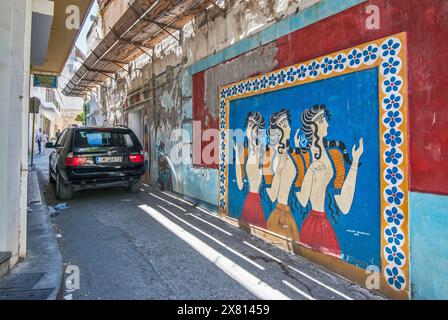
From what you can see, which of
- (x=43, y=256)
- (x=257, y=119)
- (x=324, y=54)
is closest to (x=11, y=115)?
(x=43, y=256)

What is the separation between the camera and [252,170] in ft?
16.5

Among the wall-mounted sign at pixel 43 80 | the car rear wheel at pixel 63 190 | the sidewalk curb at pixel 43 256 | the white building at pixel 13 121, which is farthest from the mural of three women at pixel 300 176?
the wall-mounted sign at pixel 43 80

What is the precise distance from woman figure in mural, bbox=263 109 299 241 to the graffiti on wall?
0.01m

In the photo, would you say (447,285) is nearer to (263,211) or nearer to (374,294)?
(374,294)

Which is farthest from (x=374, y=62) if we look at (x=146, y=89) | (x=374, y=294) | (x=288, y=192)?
(x=146, y=89)

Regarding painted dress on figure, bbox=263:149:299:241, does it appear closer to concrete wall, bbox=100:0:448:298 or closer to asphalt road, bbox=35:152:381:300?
asphalt road, bbox=35:152:381:300

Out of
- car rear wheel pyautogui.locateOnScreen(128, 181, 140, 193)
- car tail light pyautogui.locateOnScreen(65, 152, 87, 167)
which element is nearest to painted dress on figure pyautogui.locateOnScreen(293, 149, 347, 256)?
car tail light pyautogui.locateOnScreen(65, 152, 87, 167)

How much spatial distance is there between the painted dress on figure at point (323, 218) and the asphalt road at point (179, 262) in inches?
11.0

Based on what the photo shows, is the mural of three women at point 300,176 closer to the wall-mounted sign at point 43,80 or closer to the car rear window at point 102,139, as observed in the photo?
the car rear window at point 102,139

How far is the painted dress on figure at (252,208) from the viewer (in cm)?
482

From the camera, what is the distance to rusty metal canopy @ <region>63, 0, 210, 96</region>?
623cm

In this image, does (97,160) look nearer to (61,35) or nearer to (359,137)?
(61,35)
